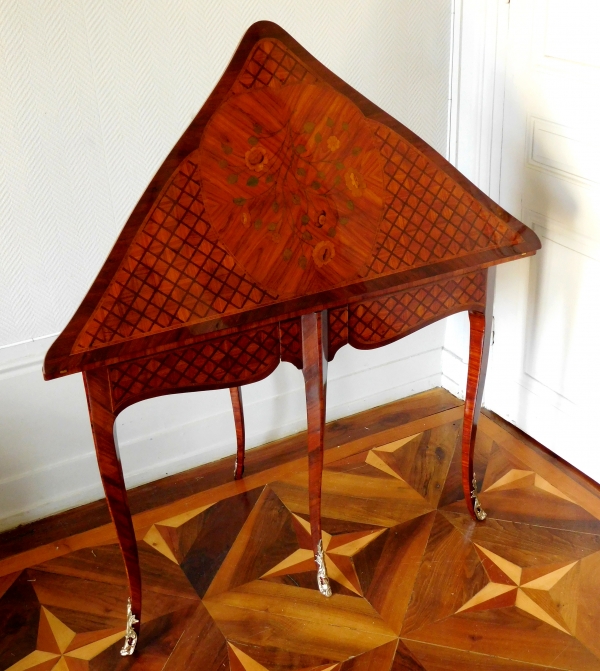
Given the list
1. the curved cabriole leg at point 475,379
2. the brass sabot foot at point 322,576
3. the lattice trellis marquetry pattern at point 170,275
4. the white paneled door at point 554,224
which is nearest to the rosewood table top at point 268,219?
the lattice trellis marquetry pattern at point 170,275

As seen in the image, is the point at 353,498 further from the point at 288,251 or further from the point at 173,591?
the point at 288,251

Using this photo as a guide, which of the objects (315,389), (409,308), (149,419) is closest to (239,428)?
(149,419)

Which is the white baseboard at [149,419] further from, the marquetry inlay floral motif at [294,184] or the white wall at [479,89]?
the marquetry inlay floral motif at [294,184]

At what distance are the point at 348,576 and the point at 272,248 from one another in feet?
2.74

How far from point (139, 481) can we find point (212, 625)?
23.1 inches

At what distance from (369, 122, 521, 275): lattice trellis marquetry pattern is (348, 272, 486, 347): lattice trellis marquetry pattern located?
8 cm

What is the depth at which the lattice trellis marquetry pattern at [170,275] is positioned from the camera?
49.9 inches

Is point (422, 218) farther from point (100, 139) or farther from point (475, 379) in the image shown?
point (100, 139)

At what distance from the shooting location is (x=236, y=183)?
1.32 metres

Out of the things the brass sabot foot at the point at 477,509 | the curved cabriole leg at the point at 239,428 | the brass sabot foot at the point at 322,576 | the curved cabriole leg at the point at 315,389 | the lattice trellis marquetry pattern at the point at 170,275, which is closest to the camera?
the lattice trellis marquetry pattern at the point at 170,275

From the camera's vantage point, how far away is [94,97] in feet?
5.68

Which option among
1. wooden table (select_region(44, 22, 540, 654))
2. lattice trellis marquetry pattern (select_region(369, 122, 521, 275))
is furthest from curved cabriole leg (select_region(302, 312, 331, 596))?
lattice trellis marquetry pattern (select_region(369, 122, 521, 275))

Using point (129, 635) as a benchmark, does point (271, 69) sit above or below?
above

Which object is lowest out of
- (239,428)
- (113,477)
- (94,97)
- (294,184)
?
(239,428)
